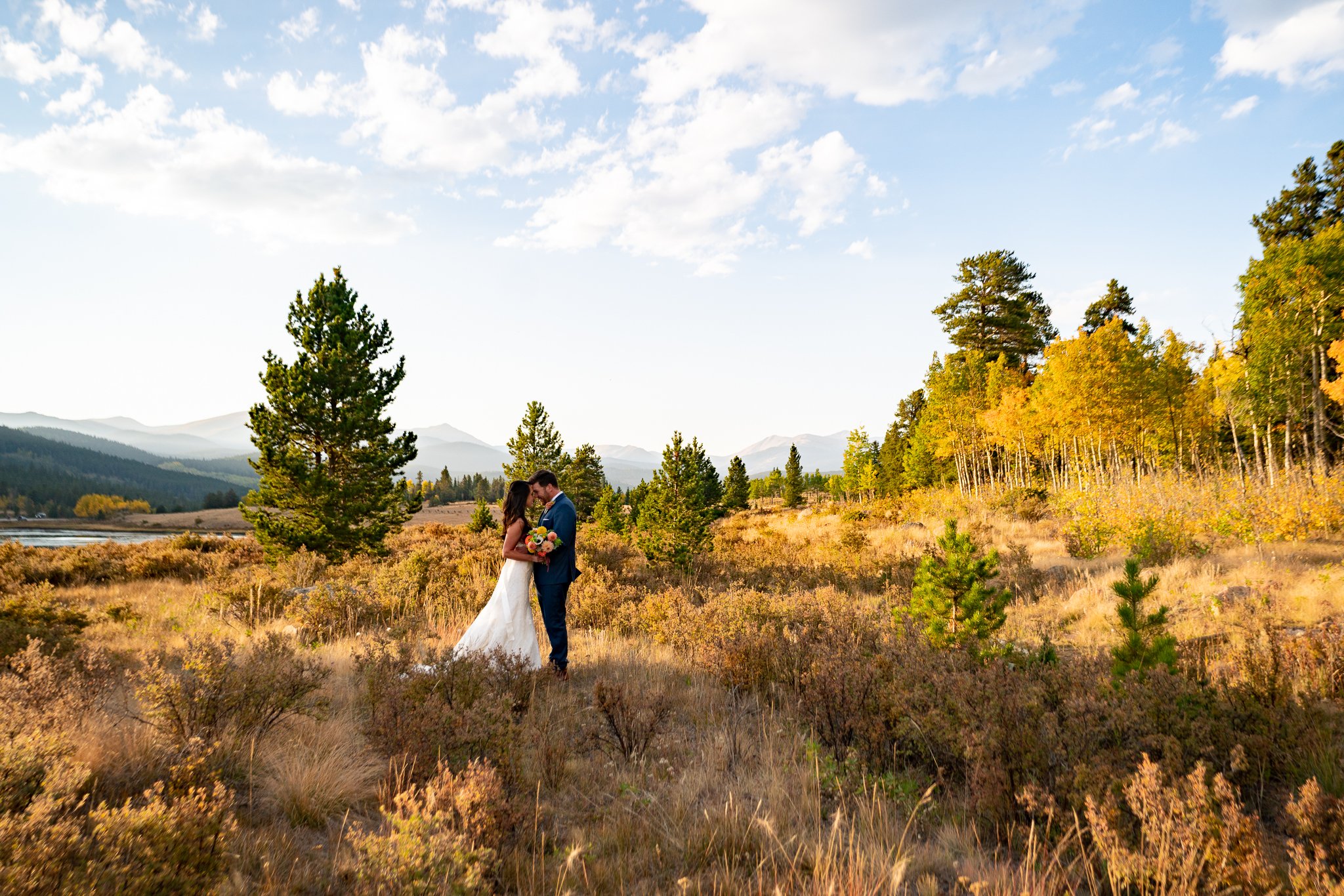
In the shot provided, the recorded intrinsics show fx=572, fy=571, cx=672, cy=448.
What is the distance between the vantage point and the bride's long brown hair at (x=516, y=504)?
6.12 metres

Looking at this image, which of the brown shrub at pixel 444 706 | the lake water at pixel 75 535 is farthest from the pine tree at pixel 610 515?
the lake water at pixel 75 535

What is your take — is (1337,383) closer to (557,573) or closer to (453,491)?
(557,573)

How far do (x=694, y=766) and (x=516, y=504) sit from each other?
3492 mm

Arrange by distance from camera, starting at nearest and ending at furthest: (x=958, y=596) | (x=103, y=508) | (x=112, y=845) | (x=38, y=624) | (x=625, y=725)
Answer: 1. (x=112, y=845)
2. (x=625, y=725)
3. (x=38, y=624)
4. (x=958, y=596)
5. (x=103, y=508)

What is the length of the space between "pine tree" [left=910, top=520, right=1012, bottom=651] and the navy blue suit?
3.81 metres

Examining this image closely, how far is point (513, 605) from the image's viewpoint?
5988 millimetres

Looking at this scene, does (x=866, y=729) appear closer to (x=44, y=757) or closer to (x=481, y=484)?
(x=44, y=757)

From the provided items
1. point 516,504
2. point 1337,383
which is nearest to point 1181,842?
point 516,504

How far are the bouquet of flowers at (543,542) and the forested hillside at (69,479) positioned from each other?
10391cm

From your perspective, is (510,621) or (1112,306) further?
(1112,306)

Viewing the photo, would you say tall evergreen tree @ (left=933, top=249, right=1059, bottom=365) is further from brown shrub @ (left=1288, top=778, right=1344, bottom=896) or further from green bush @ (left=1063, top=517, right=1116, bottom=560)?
brown shrub @ (left=1288, top=778, right=1344, bottom=896)

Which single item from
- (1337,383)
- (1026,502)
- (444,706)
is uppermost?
(1337,383)

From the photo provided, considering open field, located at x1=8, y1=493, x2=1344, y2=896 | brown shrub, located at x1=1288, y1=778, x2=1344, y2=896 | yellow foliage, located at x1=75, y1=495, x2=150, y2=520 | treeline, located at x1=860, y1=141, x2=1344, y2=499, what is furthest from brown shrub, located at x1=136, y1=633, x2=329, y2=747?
yellow foliage, located at x1=75, y1=495, x2=150, y2=520

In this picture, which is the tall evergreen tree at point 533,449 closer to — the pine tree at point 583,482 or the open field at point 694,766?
the pine tree at point 583,482
